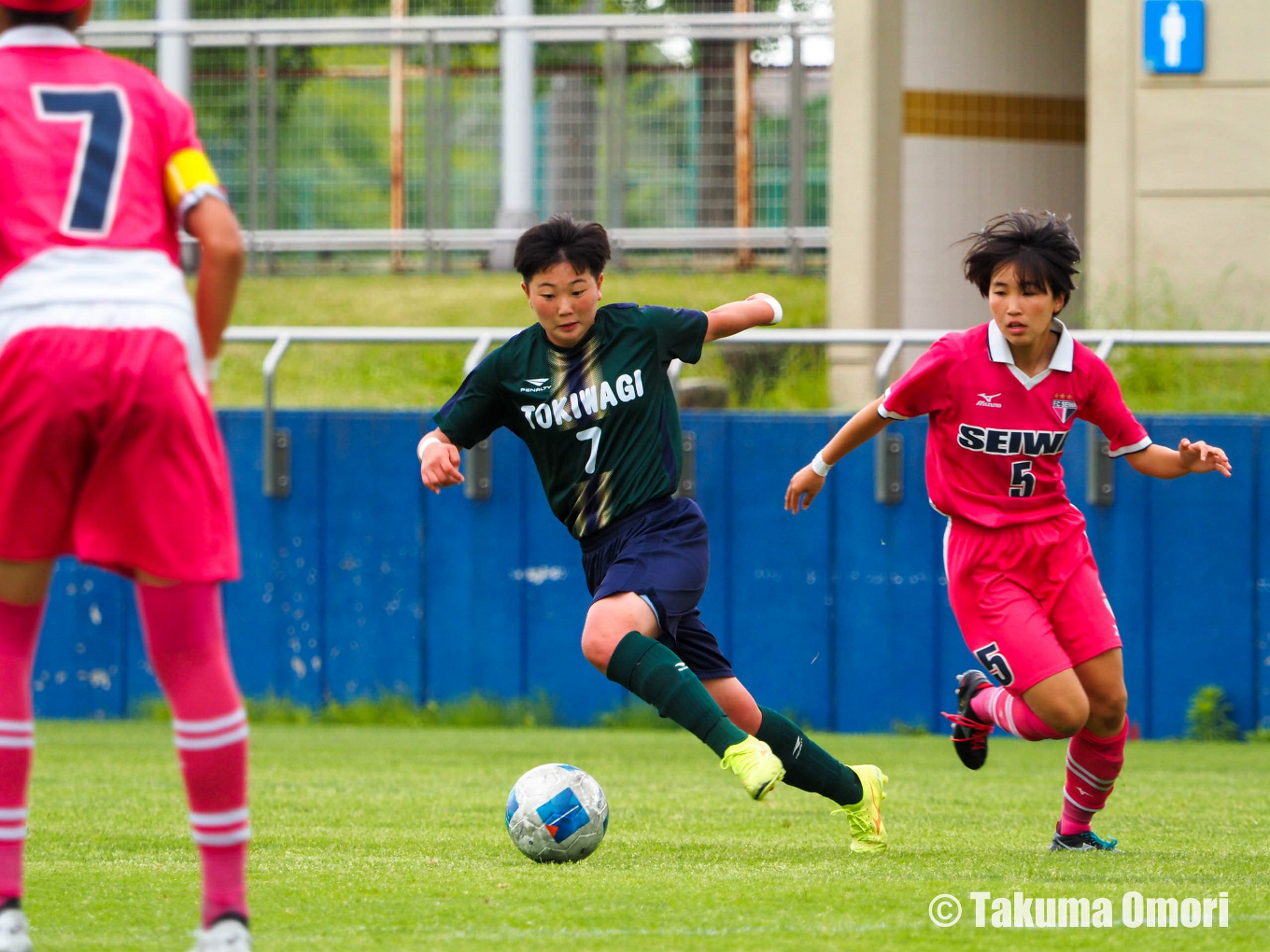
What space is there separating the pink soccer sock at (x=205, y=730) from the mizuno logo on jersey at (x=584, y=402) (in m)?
2.08

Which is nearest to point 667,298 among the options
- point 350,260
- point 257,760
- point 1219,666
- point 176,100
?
point 350,260

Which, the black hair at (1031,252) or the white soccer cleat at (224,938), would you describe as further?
the black hair at (1031,252)

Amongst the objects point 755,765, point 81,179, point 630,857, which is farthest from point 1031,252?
point 81,179

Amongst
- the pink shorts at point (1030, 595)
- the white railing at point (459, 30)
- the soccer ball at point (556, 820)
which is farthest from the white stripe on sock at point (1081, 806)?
the white railing at point (459, 30)

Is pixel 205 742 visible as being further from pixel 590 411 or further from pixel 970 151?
pixel 970 151

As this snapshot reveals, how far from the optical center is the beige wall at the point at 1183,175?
11688mm

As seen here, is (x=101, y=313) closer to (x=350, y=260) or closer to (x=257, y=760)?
(x=257, y=760)

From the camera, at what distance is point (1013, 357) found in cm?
536

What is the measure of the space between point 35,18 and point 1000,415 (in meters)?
3.07

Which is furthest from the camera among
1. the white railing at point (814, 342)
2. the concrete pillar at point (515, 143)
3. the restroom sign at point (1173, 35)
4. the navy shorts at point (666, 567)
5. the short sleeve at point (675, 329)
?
the concrete pillar at point (515, 143)

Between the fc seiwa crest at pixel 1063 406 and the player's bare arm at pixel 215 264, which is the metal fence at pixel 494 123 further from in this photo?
the player's bare arm at pixel 215 264

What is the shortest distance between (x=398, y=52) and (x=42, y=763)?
980 centimetres

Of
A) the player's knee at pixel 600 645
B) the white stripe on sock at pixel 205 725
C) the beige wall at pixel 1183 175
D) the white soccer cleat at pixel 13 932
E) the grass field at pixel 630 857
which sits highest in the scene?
the beige wall at pixel 1183 175

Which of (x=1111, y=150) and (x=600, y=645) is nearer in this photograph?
(x=600, y=645)
